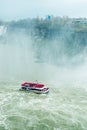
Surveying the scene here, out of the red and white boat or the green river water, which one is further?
the red and white boat

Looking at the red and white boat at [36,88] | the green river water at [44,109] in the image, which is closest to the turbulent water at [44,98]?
the green river water at [44,109]

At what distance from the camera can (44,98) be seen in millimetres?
20156

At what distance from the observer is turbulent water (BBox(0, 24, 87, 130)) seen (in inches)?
617

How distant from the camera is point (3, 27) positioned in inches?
2293

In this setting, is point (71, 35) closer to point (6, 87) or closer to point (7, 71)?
point (7, 71)

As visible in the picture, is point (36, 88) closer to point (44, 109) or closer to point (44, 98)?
point (44, 98)

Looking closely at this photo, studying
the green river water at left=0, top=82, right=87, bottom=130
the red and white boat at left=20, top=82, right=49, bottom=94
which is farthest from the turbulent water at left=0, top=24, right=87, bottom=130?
the red and white boat at left=20, top=82, right=49, bottom=94

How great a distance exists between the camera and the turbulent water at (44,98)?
15.7m

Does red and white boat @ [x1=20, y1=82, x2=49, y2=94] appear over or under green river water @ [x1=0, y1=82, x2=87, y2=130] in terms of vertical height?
over

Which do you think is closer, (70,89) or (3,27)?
(70,89)

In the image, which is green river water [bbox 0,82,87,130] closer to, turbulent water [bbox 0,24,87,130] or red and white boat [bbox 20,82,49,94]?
turbulent water [bbox 0,24,87,130]

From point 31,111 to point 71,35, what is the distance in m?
27.3

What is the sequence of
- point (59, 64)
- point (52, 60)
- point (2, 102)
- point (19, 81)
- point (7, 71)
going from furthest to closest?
point (52, 60) < point (59, 64) < point (7, 71) < point (19, 81) < point (2, 102)

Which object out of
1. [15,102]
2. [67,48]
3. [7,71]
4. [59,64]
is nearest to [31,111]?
[15,102]
